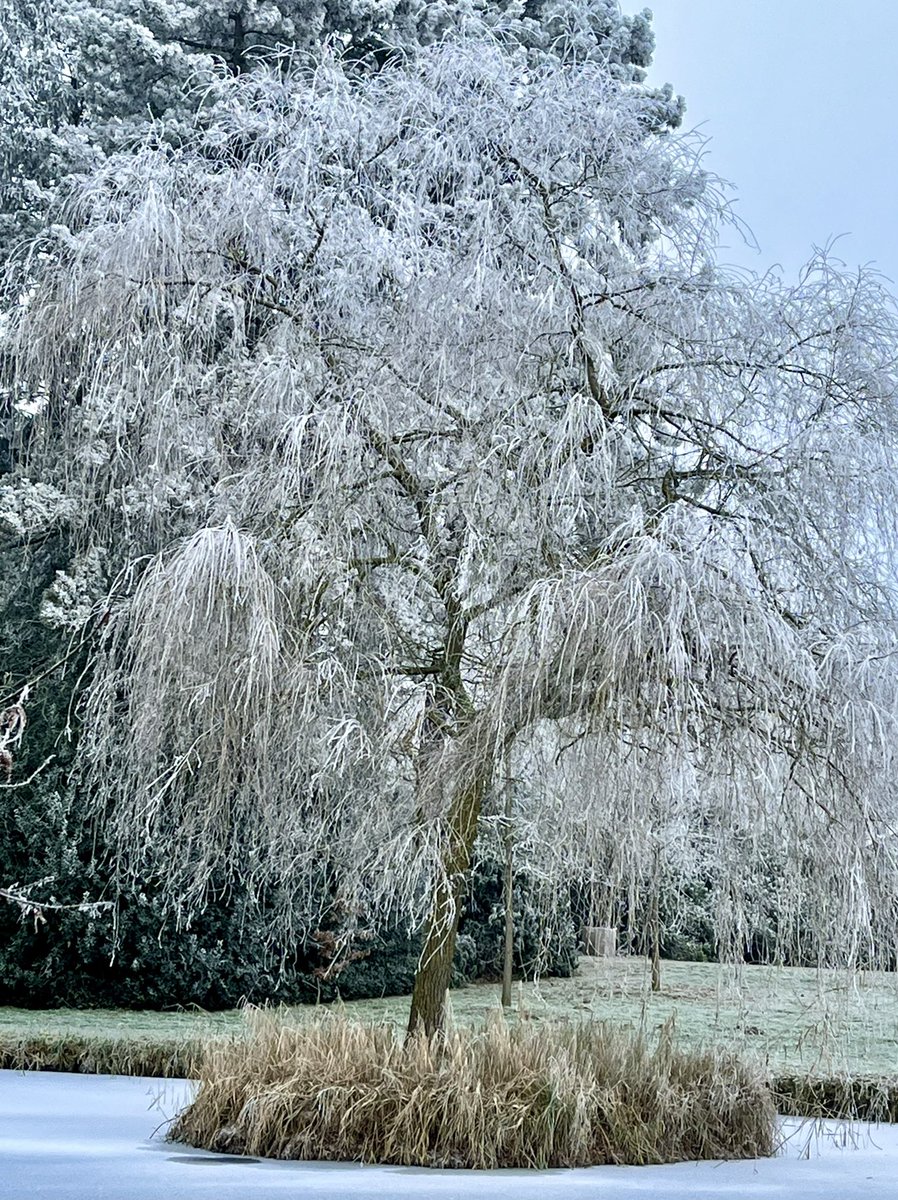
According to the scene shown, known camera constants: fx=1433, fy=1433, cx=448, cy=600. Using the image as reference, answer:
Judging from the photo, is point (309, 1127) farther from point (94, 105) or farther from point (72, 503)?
point (94, 105)

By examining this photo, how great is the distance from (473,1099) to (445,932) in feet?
3.27

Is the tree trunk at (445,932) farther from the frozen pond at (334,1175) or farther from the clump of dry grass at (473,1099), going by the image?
the frozen pond at (334,1175)

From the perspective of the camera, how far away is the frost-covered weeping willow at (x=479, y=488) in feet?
16.8

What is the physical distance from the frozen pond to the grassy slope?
2.18ft

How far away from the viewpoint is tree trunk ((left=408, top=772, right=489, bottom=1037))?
5.98 m

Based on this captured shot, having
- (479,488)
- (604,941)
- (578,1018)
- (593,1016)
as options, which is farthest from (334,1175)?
(578,1018)

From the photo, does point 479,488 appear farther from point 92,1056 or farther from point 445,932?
point 92,1056

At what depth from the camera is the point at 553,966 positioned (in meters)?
10.4

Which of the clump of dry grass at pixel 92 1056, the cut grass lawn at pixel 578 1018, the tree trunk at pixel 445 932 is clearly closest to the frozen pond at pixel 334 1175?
the cut grass lawn at pixel 578 1018

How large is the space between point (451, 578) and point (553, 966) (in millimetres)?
4947

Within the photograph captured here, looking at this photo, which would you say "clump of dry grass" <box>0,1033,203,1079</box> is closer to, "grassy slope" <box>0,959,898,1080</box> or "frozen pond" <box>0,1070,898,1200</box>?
"grassy slope" <box>0,959,898,1080</box>

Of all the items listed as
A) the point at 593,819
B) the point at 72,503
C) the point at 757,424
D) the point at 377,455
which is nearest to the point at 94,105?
the point at 72,503

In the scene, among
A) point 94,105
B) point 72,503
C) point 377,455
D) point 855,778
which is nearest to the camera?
point 855,778

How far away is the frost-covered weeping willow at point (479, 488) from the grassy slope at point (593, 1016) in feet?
3.66
